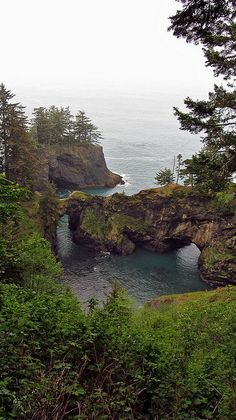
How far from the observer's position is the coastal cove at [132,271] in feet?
163

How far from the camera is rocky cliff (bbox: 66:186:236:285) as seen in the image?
62488mm

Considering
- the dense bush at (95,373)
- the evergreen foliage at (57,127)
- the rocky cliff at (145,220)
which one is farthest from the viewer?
the evergreen foliage at (57,127)

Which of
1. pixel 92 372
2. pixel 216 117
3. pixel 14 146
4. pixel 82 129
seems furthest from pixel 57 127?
pixel 92 372

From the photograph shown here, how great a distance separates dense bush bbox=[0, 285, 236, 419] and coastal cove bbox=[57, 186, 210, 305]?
116 feet

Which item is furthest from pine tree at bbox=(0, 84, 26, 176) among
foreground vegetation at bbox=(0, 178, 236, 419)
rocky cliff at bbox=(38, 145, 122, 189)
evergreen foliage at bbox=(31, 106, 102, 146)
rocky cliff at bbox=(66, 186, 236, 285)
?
rocky cliff at bbox=(38, 145, 122, 189)

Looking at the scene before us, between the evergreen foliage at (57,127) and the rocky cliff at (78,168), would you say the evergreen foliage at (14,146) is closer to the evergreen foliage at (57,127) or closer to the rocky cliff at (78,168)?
the evergreen foliage at (57,127)

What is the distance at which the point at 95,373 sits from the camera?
8.91 metres

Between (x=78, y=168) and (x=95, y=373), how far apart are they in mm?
93548

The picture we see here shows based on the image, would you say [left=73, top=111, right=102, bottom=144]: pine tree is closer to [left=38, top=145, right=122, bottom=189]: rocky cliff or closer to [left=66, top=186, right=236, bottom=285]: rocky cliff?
[left=38, top=145, right=122, bottom=189]: rocky cliff

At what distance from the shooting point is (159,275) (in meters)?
55.3

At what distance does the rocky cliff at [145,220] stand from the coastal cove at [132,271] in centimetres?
207

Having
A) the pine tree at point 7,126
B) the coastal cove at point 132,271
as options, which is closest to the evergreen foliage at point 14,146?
the pine tree at point 7,126

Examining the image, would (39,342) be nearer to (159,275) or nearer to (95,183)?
(159,275)

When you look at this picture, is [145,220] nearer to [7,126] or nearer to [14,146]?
[14,146]
